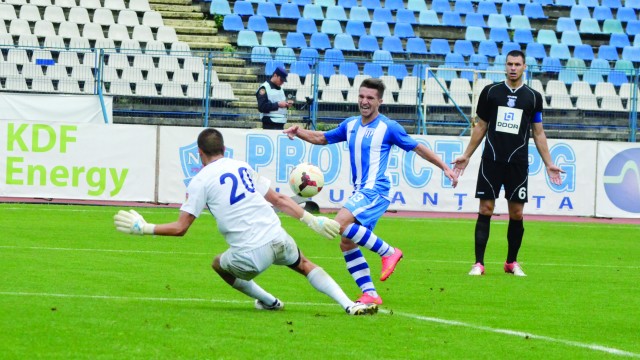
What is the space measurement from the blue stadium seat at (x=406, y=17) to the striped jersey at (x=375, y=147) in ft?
74.0

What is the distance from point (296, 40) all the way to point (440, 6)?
5.67 meters

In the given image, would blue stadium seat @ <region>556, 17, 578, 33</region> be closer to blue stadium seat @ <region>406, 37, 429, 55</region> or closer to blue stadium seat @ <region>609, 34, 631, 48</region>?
blue stadium seat @ <region>609, 34, 631, 48</region>

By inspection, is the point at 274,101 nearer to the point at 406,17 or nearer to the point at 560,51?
the point at 406,17

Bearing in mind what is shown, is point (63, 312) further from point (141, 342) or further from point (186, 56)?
point (186, 56)

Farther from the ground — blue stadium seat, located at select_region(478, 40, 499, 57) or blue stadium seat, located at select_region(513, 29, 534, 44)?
blue stadium seat, located at select_region(513, 29, 534, 44)

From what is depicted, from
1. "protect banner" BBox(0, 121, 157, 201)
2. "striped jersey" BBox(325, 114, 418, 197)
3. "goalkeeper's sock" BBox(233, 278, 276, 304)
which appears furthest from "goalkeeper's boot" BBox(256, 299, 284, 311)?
"protect banner" BBox(0, 121, 157, 201)

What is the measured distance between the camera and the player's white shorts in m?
8.42

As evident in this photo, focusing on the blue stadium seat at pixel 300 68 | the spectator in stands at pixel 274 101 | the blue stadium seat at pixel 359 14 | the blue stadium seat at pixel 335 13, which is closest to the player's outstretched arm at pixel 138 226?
the spectator in stands at pixel 274 101

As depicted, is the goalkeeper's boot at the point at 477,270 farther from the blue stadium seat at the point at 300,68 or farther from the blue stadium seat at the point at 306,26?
the blue stadium seat at the point at 306,26

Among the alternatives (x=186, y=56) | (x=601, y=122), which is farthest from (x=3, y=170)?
(x=601, y=122)

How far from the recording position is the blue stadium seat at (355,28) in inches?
1231

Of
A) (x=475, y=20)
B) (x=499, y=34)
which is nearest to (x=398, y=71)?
(x=499, y=34)

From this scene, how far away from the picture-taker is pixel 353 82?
89.7 ft

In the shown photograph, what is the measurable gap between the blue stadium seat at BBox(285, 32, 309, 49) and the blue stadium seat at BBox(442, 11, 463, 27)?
15.9 feet
